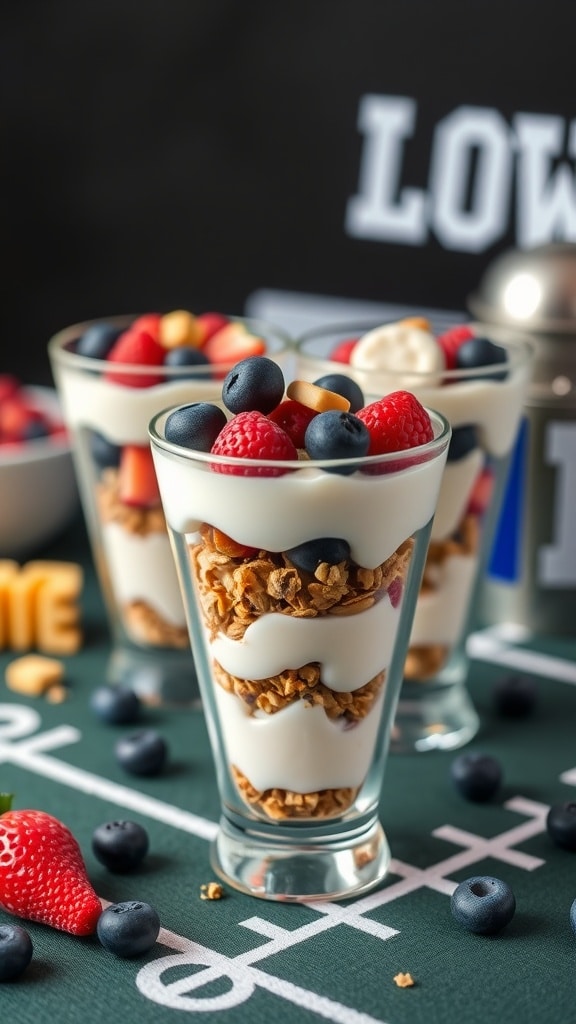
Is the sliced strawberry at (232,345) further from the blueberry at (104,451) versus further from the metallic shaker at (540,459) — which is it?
the metallic shaker at (540,459)

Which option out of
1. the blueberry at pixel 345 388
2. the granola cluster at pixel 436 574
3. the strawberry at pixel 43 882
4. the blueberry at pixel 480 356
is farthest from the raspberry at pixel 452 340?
A: the strawberry at pixel 43 882

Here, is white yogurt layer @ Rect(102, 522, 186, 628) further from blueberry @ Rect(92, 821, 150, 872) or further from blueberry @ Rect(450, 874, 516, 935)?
blueberry @ Rect(450, 874, 516, 935)

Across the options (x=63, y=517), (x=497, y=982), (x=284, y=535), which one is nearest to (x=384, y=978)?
(x=497, y=982)

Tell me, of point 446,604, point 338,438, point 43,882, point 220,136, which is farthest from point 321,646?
point 220,136

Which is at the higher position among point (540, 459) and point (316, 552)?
point (316, 552)

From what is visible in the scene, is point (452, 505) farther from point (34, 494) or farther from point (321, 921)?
point (34, 494)

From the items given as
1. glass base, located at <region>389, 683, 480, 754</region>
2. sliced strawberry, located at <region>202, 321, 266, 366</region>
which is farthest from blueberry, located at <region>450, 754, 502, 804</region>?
sliced strawberry, located at <region>202, 321, 266, 366</region>
